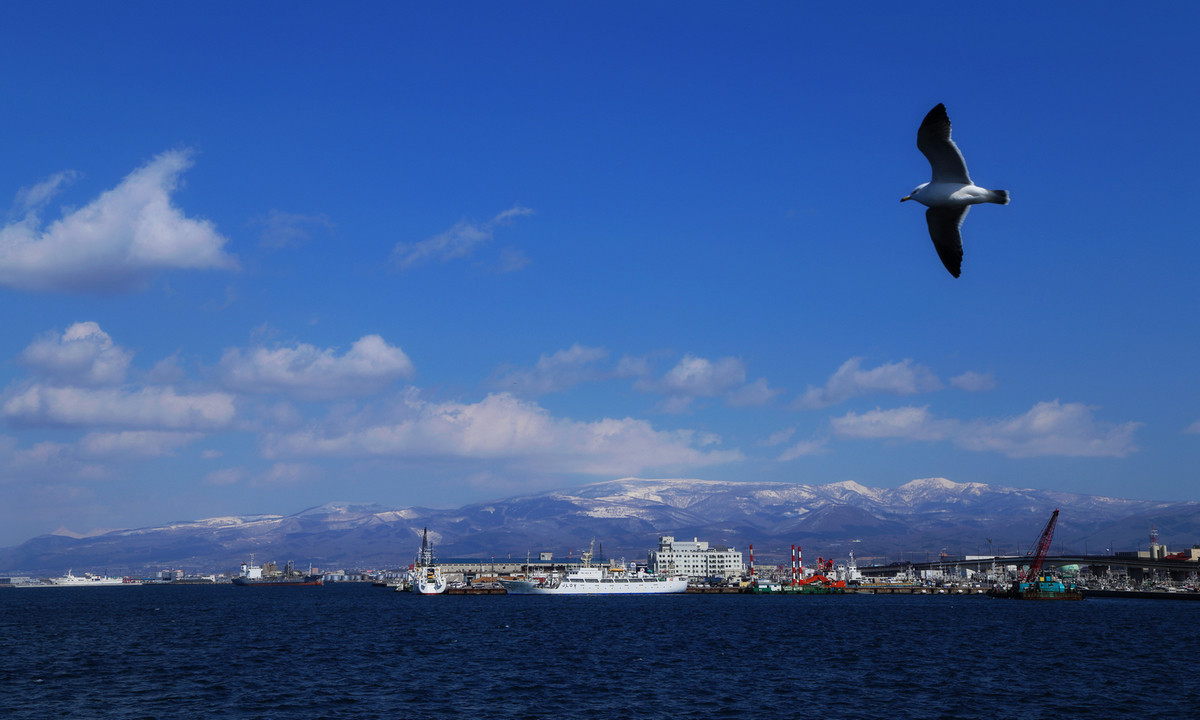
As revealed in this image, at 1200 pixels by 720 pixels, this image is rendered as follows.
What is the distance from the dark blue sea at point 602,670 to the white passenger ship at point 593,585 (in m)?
89.6

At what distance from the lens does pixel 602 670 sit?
159 ft

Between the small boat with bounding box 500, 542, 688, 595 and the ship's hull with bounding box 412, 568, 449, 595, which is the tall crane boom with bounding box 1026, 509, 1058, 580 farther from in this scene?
the ship's hull with bounding box 412, 568, 449, 595

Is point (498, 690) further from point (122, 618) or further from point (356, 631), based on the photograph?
point (122, 618)

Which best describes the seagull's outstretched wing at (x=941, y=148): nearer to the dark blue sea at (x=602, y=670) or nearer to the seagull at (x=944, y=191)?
the seagull at (x=944, y=191)

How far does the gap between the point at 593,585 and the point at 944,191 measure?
547 feet

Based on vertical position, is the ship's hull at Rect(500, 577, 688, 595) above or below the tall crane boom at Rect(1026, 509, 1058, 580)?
below

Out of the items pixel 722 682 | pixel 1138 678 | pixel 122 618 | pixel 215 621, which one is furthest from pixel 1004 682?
pixel 122 618

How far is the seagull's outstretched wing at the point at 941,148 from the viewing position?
15.7m

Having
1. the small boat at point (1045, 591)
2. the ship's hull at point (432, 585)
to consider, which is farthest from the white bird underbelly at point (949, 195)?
the ship's hull at point (432, 585)

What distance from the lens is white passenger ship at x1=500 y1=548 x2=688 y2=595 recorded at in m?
176

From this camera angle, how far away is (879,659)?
54.3m

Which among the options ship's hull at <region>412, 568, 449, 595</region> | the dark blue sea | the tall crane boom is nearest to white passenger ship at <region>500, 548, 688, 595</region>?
ship's hull at <region>412, 568, 449, 595</region>

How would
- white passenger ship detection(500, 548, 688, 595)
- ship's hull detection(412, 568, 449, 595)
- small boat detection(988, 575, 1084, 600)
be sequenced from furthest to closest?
white passenger ship detection(500, 548, 688, 595), ship's hull detection(412, 568, 449, 595), small boat detection(988, 575, 1084, 600)

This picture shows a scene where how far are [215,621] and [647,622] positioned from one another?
139 feet
